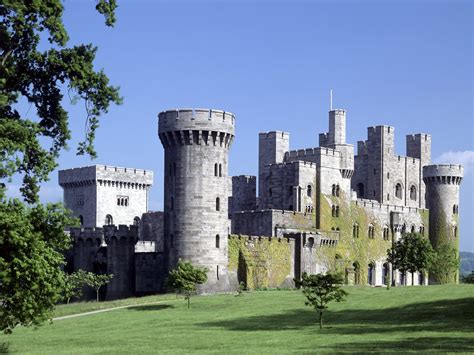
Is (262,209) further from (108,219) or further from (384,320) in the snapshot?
(384,320)

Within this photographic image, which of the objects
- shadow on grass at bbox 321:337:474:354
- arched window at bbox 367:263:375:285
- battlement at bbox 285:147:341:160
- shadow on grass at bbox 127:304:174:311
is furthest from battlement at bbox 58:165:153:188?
shadow on grass at bbox 321:337:474:354

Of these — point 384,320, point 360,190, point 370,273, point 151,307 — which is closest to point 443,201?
point 360,190

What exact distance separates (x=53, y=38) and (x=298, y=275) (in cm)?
5617

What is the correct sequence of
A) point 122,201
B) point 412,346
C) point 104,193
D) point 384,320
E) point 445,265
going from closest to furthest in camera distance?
point 412,346, point 384,320, point 445,265, point 104,193, point 122,201

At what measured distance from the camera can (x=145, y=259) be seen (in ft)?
271

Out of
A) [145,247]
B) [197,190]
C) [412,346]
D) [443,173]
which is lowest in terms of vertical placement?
[412,346]

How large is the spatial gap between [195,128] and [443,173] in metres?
46.9

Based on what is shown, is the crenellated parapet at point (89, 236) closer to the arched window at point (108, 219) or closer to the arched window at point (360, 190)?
the arched window at point (108, 219)

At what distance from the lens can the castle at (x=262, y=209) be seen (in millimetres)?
77125

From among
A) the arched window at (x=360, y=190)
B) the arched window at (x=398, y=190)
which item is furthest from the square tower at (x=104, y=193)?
the arched window at (x=398, y=190)

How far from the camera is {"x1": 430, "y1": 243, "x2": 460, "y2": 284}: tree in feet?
352

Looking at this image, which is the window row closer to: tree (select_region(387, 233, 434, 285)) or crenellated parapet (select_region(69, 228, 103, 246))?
crenellated parapet (select_region(69, 228, 103, 246))

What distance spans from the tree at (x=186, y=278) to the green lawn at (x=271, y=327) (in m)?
1.18

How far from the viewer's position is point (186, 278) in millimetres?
70250
